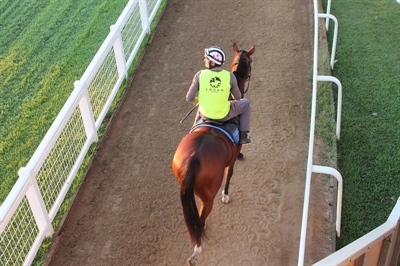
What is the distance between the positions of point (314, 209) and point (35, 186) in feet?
10.3

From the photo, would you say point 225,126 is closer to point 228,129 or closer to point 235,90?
point 228,129

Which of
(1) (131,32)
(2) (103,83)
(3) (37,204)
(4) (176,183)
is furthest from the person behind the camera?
(1) (131,32)

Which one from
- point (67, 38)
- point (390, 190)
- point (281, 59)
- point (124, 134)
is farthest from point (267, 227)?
point (67, 38)

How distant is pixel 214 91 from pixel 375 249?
2258 millimetres

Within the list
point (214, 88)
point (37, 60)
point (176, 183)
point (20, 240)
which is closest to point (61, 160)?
point (20, 240)

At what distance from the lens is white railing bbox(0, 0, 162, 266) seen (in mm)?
4984

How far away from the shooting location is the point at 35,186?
502 cm

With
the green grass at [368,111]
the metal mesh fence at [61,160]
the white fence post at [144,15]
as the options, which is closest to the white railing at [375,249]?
the green grass at [368,111]

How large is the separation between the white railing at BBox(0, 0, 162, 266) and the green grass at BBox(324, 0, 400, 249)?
331cm

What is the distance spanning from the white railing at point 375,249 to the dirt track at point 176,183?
45.2 inches

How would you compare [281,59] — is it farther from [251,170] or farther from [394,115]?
[251,170]

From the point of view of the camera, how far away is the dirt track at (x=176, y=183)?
5328 millimetres

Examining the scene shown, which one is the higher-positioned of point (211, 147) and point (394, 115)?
point (211, 147)

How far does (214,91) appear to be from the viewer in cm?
518
